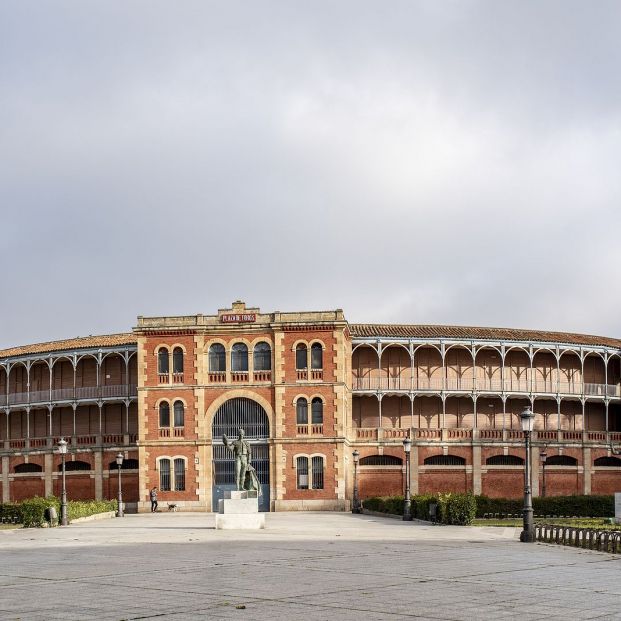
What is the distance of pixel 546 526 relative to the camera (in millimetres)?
30500

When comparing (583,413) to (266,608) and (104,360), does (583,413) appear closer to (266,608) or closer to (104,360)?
(104,360)

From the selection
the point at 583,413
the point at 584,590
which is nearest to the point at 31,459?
the point at 583,413

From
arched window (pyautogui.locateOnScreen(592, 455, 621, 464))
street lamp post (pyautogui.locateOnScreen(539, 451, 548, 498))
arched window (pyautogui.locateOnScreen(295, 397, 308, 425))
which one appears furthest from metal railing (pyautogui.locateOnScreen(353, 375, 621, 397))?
arched window (pyautogui.locateOnScreen(295, 397, 308, 425))

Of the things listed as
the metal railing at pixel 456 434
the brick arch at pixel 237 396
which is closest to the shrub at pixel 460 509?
the brick arch at pixel 237 396

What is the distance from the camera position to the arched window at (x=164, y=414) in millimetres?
61094

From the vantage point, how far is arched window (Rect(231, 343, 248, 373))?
6062 cm

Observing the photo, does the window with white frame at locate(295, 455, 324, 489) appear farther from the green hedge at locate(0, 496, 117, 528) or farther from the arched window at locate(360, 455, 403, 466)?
the green hedge at locate(0, 496, 117, 528)

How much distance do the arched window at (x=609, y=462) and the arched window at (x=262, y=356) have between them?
72.2 ft

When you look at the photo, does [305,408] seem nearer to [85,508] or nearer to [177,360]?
[177,360]

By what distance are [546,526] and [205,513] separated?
3025 cm

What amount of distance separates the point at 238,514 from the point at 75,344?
36.9 meters

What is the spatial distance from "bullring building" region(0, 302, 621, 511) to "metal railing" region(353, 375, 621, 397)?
3.8 inches

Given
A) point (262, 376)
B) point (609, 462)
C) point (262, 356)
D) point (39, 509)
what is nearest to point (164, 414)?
point (262, 376)

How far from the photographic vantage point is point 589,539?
88.5 ft
